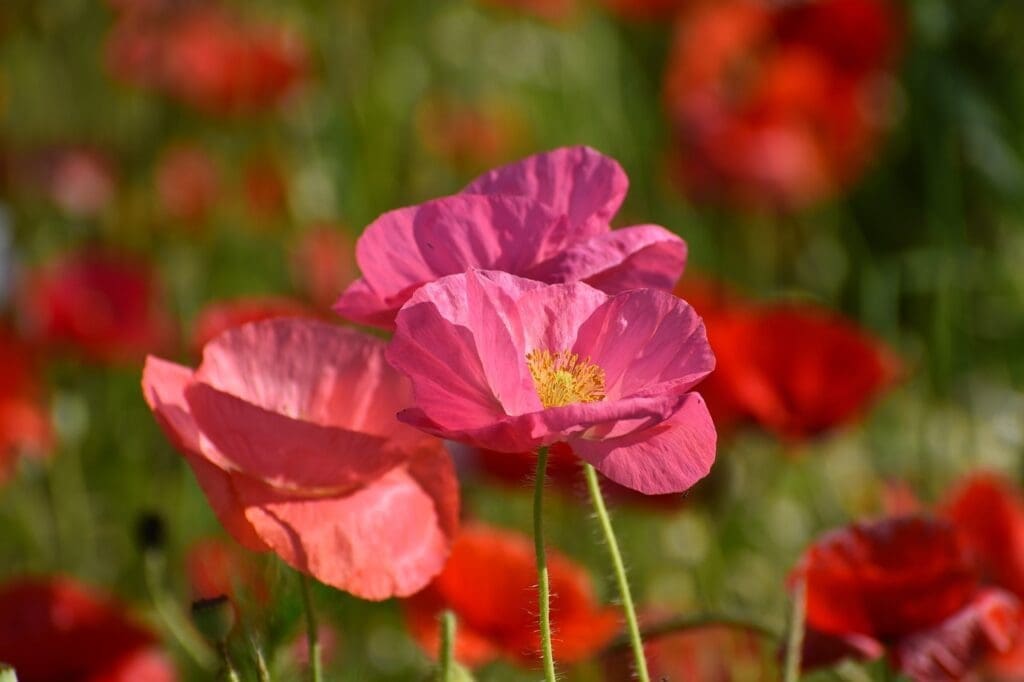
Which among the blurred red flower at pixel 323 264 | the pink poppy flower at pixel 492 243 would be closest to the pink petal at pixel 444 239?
the pink poppy flower at pixel 492 243

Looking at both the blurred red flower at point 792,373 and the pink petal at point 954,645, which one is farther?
the blurred red flower at point 792,373

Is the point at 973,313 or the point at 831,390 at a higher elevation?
the point at 831,390

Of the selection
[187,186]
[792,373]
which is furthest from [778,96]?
[792,373]

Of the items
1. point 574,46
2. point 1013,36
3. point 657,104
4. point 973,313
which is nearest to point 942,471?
point 973,313

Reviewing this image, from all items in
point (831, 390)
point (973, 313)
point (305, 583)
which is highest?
point (305, 583)

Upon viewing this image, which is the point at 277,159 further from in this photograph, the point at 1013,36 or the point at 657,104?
the point at 1013,36

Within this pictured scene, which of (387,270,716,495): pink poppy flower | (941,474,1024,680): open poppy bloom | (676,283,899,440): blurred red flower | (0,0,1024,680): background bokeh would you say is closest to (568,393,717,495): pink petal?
(387,270,716,495): pink poppy flower

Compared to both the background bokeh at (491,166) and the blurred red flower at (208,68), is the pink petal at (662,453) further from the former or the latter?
the blurred red flower at (208,68)
